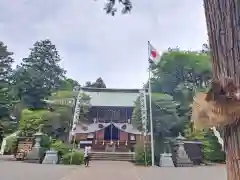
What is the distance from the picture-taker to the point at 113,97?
36094 millimetres

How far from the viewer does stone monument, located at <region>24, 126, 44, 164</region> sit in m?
20.0

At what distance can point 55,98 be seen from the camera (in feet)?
90.4

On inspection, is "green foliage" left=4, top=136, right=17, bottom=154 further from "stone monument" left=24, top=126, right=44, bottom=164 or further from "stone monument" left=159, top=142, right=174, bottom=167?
"stone monument" left=159, top=142, right=174, bottom=167

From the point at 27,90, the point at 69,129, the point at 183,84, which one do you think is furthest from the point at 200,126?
the point at 27,90

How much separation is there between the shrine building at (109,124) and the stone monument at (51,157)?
7846 mm

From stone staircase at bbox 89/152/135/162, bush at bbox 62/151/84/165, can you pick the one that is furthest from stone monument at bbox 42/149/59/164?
stone staircase at bbox 89/152/135/162

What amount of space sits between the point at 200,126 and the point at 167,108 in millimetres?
21314

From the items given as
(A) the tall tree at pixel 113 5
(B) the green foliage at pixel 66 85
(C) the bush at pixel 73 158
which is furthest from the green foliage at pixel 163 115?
(B) the green foliage at pixel 66 85

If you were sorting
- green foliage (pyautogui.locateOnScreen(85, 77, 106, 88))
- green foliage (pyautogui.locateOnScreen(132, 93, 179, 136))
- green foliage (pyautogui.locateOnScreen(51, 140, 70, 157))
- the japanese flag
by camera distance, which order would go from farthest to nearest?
green foliage (pyautogui.locateOnScreen(85, 77, 106, 88)), green foliage (pyautogui.locateOnScreen(132, 93, 179, 136)), green foliage (pyautogui.locateOnScreen(51, 140, 70, 157)), the japanese flag

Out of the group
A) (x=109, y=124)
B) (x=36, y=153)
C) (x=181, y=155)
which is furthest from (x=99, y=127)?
(x=181, y=155)

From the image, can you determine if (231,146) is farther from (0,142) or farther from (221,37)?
(0,142)

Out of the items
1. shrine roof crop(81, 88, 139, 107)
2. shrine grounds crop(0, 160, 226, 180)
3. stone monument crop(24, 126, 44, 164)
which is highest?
shrine roof crop(81, 88, 139, 107)

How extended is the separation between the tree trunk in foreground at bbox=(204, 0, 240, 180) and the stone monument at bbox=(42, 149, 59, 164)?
1896 cm

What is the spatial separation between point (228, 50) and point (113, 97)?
3457cm
